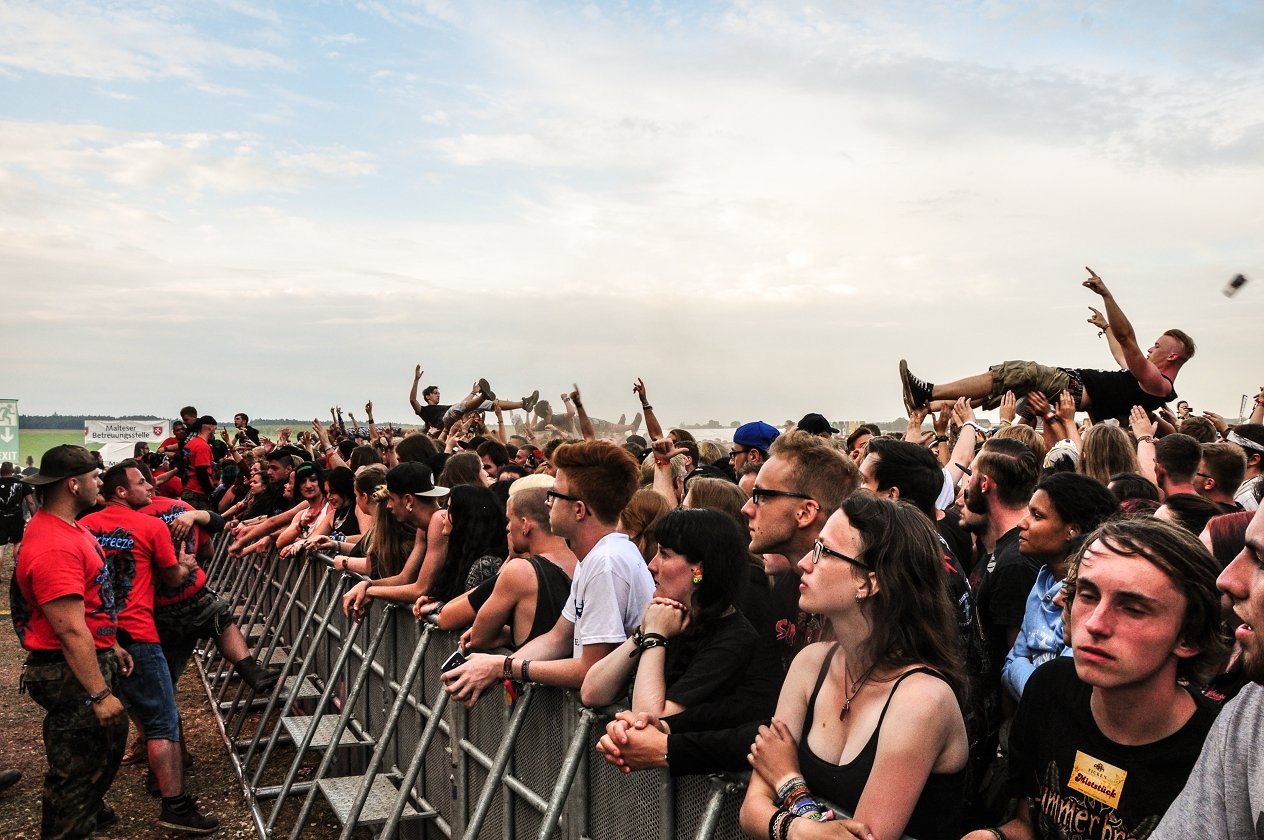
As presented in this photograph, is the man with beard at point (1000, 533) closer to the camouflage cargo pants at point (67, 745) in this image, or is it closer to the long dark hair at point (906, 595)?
the long dark hair at point (906, 595)

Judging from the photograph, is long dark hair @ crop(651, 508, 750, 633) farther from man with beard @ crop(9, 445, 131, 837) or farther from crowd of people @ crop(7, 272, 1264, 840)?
man with beard @ crop(9, 445, 131, 837)

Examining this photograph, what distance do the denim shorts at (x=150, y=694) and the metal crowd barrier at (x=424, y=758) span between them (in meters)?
0.72

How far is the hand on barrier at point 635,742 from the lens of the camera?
10.5ft

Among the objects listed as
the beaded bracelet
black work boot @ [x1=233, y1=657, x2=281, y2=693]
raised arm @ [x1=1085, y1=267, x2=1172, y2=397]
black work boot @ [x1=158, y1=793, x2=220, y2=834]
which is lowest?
black work boot @ [x1=158, y1=793, x2=220, y2=834]

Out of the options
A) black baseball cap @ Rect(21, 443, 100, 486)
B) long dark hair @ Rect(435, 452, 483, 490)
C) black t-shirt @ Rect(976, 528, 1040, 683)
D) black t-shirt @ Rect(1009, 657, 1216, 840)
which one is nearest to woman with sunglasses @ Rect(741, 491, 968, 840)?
black t-shirt @ Rect(1009, 657, 1216, 840)

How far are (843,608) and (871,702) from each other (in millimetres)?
303

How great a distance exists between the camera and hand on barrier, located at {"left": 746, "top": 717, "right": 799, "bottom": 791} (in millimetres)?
2766

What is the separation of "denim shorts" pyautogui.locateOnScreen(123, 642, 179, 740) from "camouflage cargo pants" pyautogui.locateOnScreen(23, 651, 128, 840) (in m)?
0.79

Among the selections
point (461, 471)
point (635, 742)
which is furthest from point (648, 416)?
point (635, 742)

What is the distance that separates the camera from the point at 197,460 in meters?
17.3

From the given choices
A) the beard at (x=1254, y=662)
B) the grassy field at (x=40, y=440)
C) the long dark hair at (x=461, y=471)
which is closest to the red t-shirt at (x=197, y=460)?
the long dark hair at (x=461, y=471)

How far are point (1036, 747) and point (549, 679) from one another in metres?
2.10

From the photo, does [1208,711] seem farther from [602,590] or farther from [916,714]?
[602,590]

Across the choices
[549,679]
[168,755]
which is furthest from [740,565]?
[168,755]
